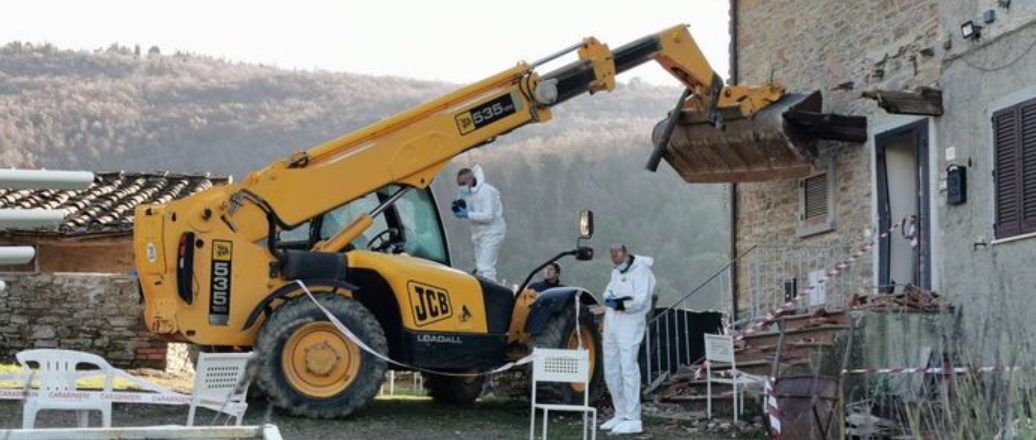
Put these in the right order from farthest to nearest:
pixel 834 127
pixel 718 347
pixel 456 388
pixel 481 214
A: pixel 834 127 → pixel 456 388 → pixel 481 214 → pixel 718 347

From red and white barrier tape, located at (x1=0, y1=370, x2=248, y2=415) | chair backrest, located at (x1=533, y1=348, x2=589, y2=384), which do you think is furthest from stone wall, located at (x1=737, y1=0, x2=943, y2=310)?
red and white barrier tape, located at (x1=0, y1=370, x2=248, y2=415)

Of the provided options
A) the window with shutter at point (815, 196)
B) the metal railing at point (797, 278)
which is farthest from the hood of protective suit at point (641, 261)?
the window with shutter at point (815, 196)

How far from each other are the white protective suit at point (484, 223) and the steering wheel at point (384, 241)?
108cm

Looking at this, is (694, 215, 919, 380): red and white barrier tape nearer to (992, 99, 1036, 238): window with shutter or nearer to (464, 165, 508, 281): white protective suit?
(992, 99, 1036, 238): window with shutter

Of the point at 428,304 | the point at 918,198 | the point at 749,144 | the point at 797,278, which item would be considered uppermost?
the point at 749,144

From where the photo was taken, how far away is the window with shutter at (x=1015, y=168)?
12812 millimetres

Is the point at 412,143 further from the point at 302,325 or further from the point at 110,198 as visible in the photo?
the point at 110,198

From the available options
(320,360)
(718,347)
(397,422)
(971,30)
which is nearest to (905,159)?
(971,30)

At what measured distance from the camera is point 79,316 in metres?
19.4

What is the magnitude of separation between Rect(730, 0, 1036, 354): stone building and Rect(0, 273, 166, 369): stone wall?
8110mm

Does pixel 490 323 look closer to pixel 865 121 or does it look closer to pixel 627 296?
pixel 627 296

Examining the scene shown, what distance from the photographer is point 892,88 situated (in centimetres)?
1546

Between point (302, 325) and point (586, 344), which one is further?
point (586, 344)

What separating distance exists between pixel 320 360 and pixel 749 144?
6.16 metres
